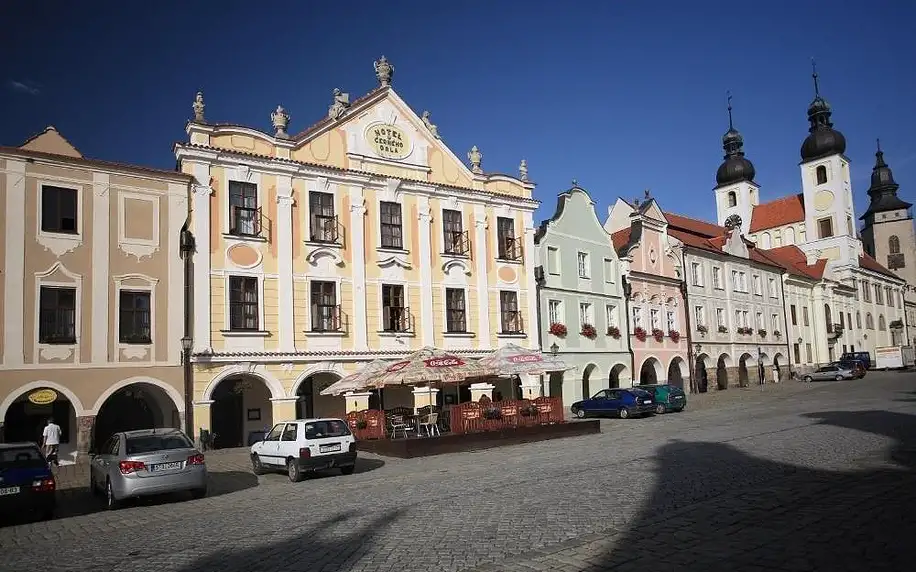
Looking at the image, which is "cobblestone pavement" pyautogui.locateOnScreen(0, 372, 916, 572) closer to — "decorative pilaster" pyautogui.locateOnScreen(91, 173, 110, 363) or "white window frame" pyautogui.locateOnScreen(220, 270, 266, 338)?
"decorative pilaster" pyautogui.locateOnScreen(91, 173, 110, 363)

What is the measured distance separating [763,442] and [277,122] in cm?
2092

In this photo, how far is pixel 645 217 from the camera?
4622 cm

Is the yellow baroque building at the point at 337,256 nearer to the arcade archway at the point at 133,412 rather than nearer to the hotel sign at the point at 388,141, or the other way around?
the hotel sign at the point at 388,141

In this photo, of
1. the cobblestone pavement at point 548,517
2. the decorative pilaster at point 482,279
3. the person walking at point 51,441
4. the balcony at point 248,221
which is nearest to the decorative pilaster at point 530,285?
the decorative pilaster at point 482,279

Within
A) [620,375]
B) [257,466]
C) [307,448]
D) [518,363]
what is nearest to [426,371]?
[518,363]

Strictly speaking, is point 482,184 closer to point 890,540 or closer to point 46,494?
point 46,494

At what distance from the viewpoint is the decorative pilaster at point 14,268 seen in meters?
22.7

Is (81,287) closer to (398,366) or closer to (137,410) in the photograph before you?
(137,410)

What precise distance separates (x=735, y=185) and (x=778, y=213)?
6261 mm

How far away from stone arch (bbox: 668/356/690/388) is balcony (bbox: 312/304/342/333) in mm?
26031

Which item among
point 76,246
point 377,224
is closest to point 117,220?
point 76,246

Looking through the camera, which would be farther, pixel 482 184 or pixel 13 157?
pixel 482 184

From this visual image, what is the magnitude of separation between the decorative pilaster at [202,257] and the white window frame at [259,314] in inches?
25.1

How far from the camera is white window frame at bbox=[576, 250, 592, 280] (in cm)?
4025
